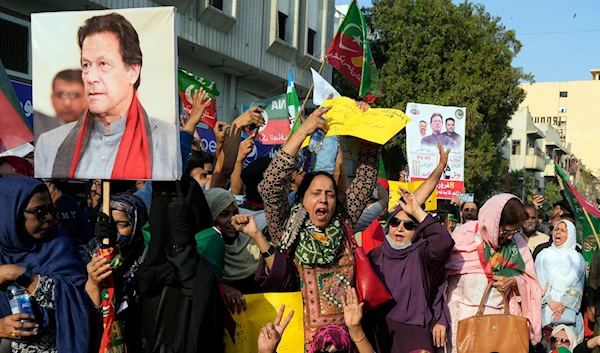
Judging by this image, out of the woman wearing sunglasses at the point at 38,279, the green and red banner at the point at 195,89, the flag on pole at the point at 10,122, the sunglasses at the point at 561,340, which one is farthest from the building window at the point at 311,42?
the woman wearing sunglasses at the point at 38,279

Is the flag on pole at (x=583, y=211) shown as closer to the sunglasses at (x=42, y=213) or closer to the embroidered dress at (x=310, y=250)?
the embroidered dress at (x=310, y=250)

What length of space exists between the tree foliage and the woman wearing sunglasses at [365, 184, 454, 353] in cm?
1844

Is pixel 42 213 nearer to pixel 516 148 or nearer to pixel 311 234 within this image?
pixel 311 234

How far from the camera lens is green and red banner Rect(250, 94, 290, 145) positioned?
1080cm

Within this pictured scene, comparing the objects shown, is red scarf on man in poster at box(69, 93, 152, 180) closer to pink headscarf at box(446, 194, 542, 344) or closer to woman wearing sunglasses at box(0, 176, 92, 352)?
woman wearing sunglasses at box(0, 176, 92, 352)

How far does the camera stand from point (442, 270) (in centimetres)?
431

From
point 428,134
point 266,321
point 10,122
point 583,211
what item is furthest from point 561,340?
point 10,122

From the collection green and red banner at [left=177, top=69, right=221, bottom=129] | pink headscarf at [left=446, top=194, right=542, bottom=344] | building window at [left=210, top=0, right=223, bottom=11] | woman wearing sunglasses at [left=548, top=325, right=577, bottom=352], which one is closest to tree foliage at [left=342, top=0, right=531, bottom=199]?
building window at [left=210, top=0, right=223, bottom=11]

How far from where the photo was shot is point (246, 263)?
4031 millimetres

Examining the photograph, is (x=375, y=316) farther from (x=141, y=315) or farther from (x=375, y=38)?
(x=375, y=38)

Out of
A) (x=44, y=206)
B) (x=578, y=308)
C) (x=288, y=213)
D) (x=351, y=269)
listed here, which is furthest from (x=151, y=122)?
(x=578, y=308)

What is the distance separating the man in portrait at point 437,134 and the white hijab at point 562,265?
8.93 feet

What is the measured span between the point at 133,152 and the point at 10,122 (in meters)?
1.75

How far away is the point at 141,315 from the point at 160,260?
342mm
